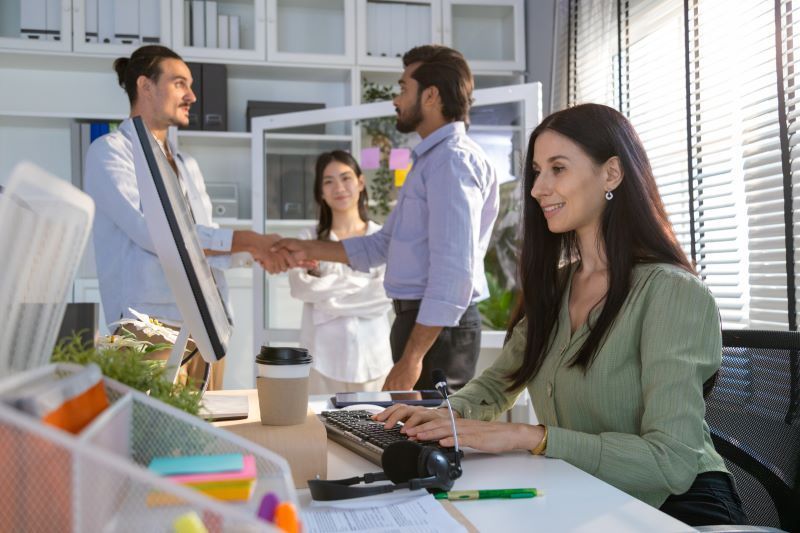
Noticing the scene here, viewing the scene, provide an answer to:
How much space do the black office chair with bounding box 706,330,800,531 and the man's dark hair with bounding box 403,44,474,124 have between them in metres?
1.22

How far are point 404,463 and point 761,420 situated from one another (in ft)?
2.12

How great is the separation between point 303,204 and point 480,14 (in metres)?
1.53

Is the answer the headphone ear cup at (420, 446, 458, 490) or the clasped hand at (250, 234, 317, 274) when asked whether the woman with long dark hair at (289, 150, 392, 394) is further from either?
the headphone ear cup at (420, 446, 458, 490)

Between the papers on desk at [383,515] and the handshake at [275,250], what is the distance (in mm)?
1917

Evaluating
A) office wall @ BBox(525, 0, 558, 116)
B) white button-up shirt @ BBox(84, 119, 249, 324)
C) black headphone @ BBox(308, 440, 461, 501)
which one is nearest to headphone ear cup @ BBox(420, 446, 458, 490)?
black headphone @ BBox(308, 440, 461, 501)

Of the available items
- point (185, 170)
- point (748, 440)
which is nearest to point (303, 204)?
point (185, 170)

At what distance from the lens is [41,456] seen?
Answer: 42 cm

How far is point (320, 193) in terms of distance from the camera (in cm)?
329

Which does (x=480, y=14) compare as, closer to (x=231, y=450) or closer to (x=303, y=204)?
(x=303, y=204)

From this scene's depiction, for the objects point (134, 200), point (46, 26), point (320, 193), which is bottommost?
point (134, 200)

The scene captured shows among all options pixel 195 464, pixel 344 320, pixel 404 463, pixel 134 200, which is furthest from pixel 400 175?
pixel 195 464

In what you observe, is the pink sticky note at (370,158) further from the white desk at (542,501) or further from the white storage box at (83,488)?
the white storage box at (83,488)

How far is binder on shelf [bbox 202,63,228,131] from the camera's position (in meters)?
3.67

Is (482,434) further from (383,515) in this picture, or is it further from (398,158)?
(398,158)
